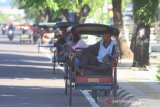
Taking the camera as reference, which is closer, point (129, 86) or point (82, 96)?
point (82, 96)

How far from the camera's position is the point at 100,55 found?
1670cm

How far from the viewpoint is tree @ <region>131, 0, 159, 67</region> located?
2684 centimetres

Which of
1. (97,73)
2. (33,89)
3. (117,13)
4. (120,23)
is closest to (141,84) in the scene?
(33,89)

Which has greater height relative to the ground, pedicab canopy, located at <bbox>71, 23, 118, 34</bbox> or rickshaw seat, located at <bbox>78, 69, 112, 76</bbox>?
pedicab canopy, located at <bbox>71, 23, 118, 34</bbox>

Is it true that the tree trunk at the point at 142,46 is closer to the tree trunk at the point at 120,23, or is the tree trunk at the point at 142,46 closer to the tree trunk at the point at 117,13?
the tree trunk at the point at 120,23

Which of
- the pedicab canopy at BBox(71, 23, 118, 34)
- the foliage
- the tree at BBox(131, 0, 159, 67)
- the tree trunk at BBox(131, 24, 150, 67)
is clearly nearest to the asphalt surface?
the tree trunk at BBox(131, 24, 150, 67)

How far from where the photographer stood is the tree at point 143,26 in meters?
26.8

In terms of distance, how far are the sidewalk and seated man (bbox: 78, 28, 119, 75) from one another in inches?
46.1

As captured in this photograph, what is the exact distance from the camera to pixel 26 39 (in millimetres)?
65938

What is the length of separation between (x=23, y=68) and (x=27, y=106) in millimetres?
13855

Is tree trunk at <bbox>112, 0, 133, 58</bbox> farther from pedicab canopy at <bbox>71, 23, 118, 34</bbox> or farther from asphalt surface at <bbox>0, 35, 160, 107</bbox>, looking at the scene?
pedicab canopy at <bbox>71, 23, 118, 34</bbox>

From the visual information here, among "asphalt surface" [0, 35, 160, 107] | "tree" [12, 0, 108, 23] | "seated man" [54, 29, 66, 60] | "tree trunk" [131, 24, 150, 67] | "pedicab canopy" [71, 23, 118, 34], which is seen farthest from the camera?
"tree" [12, 0, 108, 23]

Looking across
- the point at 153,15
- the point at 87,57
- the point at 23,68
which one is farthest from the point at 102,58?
the point at 23,68

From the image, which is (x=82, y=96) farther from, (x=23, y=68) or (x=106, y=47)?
(x=23, y=68)
